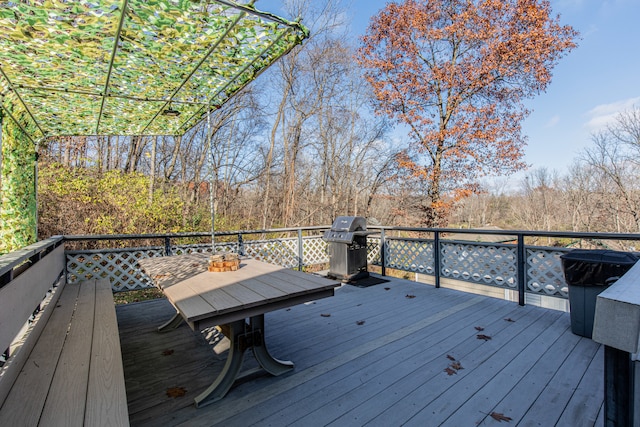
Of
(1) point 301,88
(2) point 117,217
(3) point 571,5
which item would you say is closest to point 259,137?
(1) point 301,88

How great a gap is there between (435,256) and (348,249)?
1360 millimetres

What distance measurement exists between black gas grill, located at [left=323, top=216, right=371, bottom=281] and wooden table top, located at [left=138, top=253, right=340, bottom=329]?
8.00 ft

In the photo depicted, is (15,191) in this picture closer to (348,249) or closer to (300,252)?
(300,252)

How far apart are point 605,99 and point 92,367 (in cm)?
1666

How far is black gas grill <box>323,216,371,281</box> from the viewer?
4992 millimetres

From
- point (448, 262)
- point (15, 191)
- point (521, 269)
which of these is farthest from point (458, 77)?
point (15, 191)

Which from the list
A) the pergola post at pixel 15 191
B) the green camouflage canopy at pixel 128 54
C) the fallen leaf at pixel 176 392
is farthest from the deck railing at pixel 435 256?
the fallen leaf at pixel 176 392

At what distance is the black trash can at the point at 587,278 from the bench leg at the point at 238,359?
2.71 m

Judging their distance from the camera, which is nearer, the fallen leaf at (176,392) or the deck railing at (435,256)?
the fallen leaf at (176,392)

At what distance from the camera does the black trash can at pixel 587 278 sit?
2.68 meters

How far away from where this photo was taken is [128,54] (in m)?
2.52

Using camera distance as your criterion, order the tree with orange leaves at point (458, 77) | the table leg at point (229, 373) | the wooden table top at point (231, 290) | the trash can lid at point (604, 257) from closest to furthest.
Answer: the wooden table top at point (231, 290) → the table leg at point (229, 373) → the trash can lid at point (604, 257) → the tree with orange leaves at point (458, 77)

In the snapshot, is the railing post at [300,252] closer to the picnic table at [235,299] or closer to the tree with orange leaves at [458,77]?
the picnic table at [235,299]

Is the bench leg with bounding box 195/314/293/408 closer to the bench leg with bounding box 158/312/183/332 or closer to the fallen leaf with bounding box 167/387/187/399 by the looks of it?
the fallen leaf with bounding box 167/387/187/399
